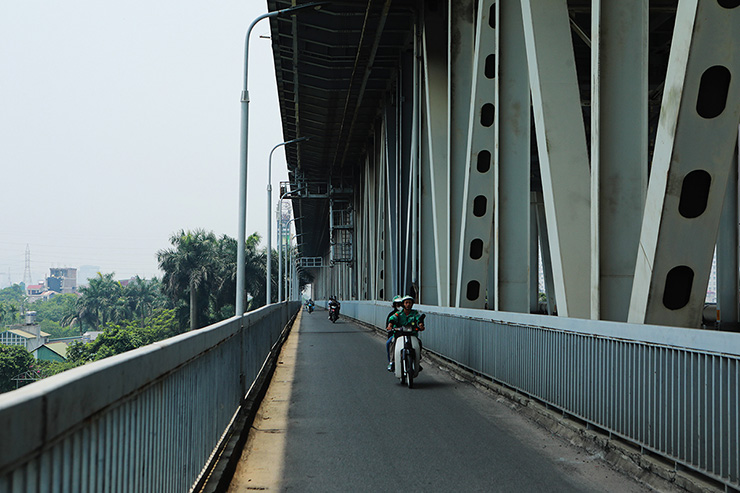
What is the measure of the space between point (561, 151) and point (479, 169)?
22.6 feet

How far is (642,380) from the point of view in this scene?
7.01m

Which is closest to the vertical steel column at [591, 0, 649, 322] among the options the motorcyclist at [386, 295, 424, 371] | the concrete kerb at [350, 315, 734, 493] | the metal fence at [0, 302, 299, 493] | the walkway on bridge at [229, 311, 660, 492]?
the concrete kerb at [350, 315, 734, 493]

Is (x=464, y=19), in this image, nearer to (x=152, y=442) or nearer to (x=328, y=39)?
(x=328, y=39)

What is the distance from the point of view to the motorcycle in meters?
13.3

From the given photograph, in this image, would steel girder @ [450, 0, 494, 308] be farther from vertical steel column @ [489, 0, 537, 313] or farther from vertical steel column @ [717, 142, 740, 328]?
vertical steel column @ [717, 142, 740, 328]

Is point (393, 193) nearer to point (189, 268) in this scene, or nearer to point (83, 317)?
point (189, 268)

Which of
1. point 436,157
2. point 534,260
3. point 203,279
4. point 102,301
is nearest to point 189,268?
point 203,279

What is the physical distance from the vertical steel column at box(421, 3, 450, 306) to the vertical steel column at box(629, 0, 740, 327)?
13392 millimetres

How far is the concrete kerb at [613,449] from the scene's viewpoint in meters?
6.04

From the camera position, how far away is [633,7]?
33.0 feet

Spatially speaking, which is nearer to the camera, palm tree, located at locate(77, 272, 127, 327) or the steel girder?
the steel girder

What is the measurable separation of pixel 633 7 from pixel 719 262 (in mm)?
17384

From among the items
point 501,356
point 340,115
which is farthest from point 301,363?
point 340,115

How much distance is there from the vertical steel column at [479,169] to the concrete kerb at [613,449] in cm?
690
